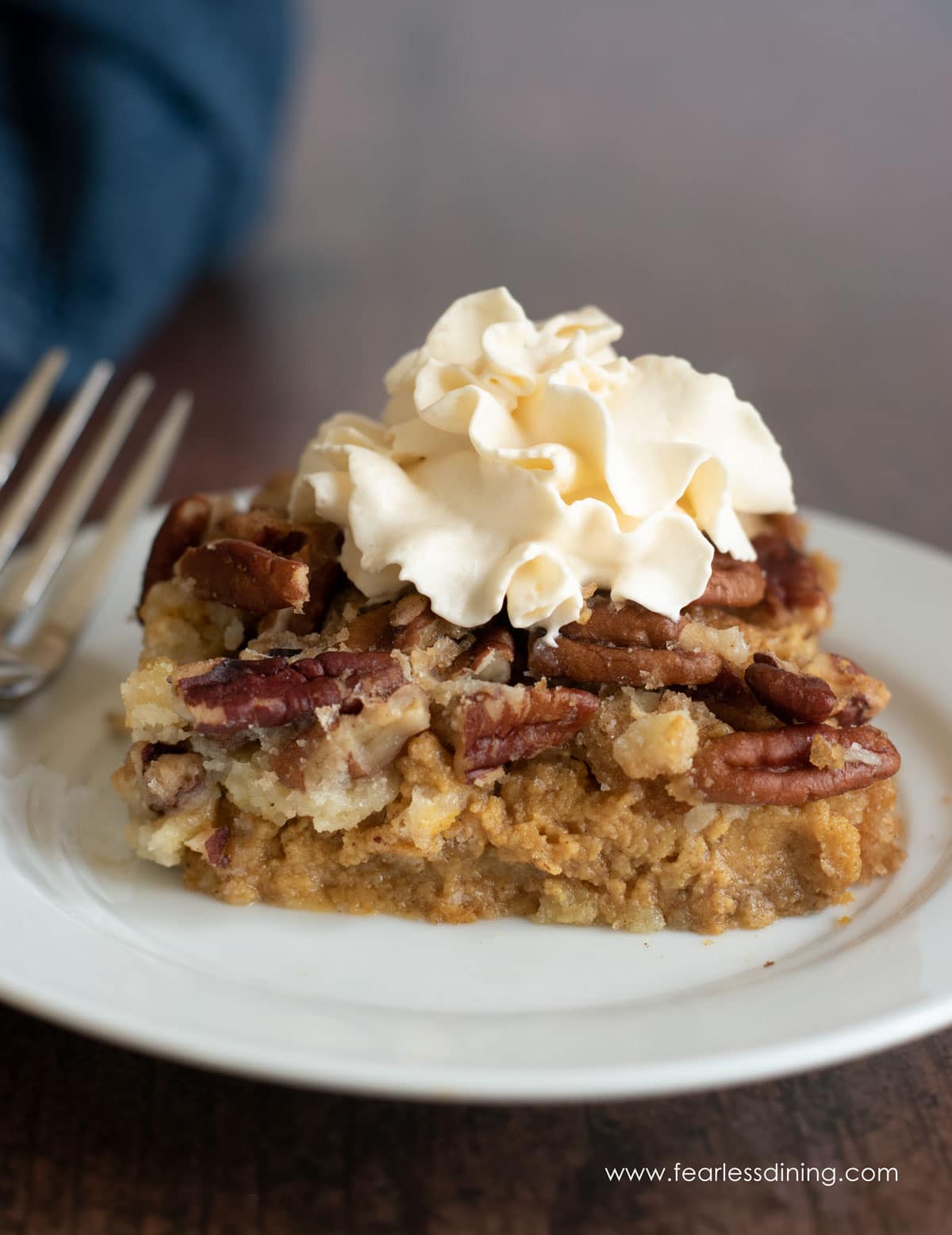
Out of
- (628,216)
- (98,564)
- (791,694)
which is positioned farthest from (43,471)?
(628,216)

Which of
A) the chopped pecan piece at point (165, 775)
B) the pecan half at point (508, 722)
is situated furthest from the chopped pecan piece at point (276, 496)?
the pecan half at point (508, 722)

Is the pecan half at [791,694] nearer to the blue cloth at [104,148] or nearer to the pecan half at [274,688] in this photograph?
the pecan half at [274,688]

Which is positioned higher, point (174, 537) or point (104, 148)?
point (104, 148)

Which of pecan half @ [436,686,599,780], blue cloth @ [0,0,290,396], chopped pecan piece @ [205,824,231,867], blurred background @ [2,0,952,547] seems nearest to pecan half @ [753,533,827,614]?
pecan half @ [436,686,599,780]

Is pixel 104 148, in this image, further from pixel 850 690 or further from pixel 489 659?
pixel 850 690

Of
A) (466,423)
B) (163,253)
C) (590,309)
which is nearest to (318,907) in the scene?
(466,423)

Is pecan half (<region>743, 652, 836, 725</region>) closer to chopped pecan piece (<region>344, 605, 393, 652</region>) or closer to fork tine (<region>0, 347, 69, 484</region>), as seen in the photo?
chopped pecan piece (<region>344, 605, 393, 652</region>)

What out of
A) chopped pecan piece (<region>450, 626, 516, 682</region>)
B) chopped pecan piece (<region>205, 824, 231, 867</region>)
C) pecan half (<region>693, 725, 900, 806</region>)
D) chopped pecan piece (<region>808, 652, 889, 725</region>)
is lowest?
chopped pecan piece (<region>205, 824, 231, 867</region>)
